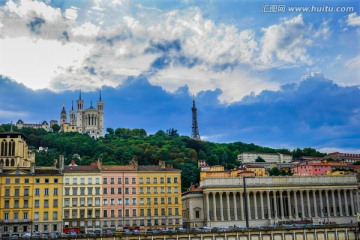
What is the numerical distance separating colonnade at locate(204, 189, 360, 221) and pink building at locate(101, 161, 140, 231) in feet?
44.0

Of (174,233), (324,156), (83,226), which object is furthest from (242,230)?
(324,156)

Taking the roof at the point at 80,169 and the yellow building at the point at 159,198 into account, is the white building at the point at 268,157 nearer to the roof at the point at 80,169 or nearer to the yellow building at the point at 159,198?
the yellow building at the point at 159,198

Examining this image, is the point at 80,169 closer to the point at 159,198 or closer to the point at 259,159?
the point at 159,198

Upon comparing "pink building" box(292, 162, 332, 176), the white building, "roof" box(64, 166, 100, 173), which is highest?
the white building

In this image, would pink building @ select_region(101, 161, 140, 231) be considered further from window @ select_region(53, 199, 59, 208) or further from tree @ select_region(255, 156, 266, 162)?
tree @ select_region(255, 156, 266, 162)

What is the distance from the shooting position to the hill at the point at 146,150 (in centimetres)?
11599

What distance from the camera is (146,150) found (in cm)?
12719

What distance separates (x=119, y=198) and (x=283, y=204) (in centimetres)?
2985

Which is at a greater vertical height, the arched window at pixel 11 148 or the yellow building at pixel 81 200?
the arched window at pixel 11 148

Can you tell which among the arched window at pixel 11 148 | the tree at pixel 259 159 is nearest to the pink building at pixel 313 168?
the tree at pixel 259 159

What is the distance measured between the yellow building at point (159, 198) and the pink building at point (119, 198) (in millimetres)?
1007

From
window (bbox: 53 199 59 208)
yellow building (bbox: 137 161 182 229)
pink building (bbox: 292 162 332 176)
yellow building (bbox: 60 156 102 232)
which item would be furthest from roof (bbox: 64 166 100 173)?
pink building (bbox: 292 162 332 176)

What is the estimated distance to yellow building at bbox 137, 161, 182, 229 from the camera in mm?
66062

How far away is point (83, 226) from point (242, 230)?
22586 mm
